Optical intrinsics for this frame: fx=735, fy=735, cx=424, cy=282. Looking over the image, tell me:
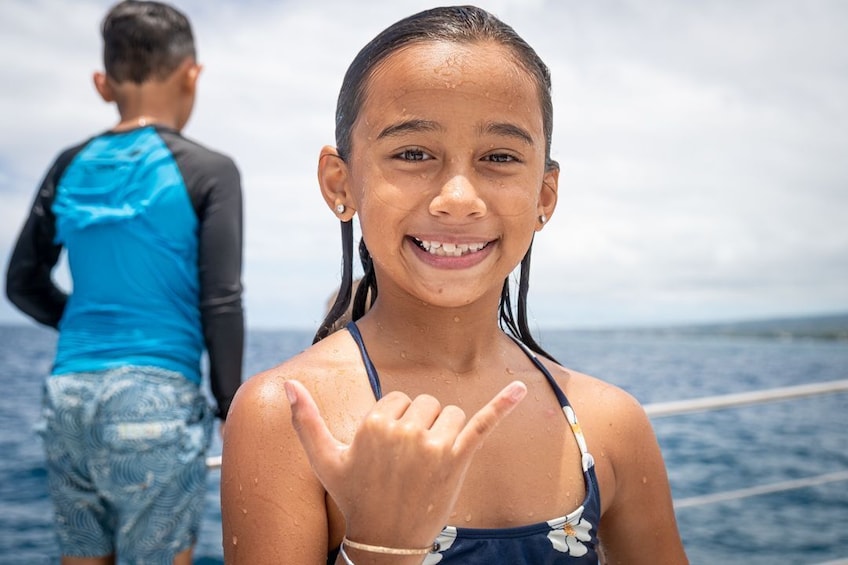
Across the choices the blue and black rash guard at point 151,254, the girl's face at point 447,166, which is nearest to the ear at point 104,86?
the blue and black rash guard at point 151,254

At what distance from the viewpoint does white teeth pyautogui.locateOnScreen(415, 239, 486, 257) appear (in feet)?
4.41

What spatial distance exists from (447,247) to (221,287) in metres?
1.39

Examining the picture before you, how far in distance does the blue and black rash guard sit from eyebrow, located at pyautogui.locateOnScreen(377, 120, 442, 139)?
1.35 metres

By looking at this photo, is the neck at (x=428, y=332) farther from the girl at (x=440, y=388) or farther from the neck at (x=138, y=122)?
the neck at (x=138, y=122)

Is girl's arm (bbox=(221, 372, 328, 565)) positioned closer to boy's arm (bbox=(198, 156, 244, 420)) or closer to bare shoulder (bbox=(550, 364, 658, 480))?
bare shoulder (bbox=(550, 364, 658, 480))

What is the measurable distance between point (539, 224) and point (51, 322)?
214cm

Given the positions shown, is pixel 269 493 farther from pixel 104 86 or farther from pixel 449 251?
pixel 104 86

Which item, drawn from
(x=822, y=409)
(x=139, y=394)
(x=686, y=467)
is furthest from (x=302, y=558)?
(x=822, y=409)

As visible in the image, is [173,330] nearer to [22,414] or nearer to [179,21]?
Answer: [179,21]

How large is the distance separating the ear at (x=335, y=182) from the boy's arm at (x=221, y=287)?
111 centimetres

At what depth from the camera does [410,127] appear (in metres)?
1.31

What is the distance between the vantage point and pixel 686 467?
66.7ft

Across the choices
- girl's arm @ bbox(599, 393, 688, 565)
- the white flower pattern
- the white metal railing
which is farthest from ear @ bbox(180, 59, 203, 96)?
the white metal railing

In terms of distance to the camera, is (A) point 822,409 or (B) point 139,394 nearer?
(B) point 139,394
